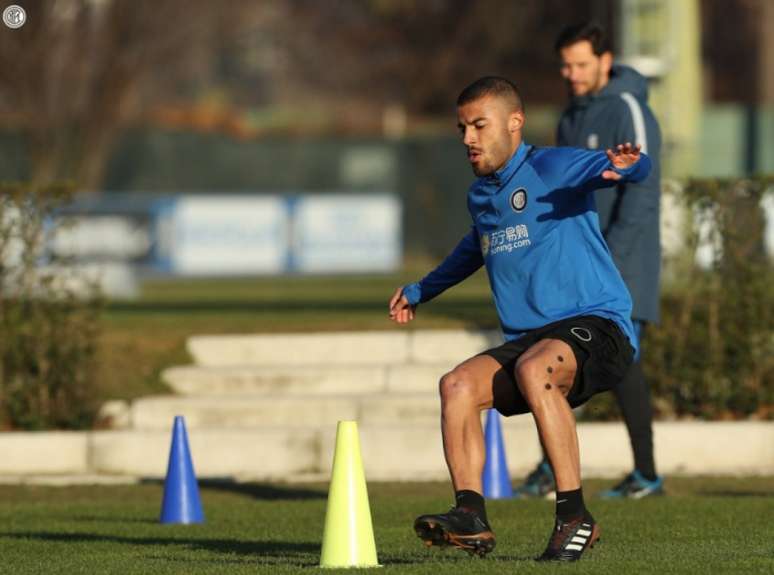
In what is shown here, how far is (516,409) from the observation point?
7.35 m

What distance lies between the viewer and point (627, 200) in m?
10.1

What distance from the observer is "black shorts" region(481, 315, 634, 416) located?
7.21 meters

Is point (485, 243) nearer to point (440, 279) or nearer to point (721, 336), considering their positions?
point (440, 279)

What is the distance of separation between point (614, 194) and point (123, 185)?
2745 centimetres

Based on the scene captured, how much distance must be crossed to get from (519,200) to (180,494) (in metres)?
3.17

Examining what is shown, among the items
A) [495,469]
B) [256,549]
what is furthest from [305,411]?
[256,549]

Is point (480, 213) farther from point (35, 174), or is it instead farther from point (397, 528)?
point (35, 174)

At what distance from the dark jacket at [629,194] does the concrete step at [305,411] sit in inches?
119

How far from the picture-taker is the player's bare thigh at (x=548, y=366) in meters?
7.07

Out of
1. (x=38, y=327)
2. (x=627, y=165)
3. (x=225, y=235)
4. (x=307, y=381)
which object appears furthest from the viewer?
(x=225, y=235)

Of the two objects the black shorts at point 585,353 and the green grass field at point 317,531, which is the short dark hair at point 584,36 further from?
the black shorts at point 585,353

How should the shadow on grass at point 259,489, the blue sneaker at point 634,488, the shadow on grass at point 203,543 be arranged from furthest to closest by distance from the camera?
1. the shadow on grass at point 259,489
2. the blue sneaker at point 634,488
3. the shadow on grass at point 203,543

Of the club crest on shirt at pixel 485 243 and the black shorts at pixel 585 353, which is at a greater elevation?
the club crest on shirt at pixel 485 243

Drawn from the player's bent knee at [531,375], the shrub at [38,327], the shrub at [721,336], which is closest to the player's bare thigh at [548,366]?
the player's bent knee at [531,375]
